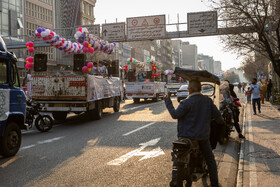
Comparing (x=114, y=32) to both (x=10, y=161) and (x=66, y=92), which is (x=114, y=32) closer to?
(x=66, y=92)

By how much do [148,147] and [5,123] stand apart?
3488 millimetres

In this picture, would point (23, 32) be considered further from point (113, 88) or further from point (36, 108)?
point (36, 108)

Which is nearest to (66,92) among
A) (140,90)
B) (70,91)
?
(70,91)

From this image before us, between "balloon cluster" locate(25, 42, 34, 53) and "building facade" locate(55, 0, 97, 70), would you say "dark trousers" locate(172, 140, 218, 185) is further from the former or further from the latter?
"building facade" locate(55, 0, 97, 70)

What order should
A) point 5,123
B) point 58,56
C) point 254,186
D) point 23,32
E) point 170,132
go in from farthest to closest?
1. point 58,56
2. point 23,32
3. point 170,132
4. point 5,123
5. point 254,186

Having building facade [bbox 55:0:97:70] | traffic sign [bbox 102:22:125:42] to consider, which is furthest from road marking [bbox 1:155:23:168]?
building facade [bbox 55:0:97:70]

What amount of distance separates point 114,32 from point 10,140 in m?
22.5

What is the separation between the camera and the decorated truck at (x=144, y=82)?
93.1 ft

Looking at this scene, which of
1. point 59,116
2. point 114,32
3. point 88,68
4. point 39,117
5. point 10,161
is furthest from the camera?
point 114,32

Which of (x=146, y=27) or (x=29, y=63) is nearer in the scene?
(x=29, y=63)

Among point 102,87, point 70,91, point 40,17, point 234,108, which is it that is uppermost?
point 40,17

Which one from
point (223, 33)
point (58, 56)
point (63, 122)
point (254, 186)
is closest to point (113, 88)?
point (63, 122)

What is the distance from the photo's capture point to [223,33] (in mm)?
22969

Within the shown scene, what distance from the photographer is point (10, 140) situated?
24.7 feet
